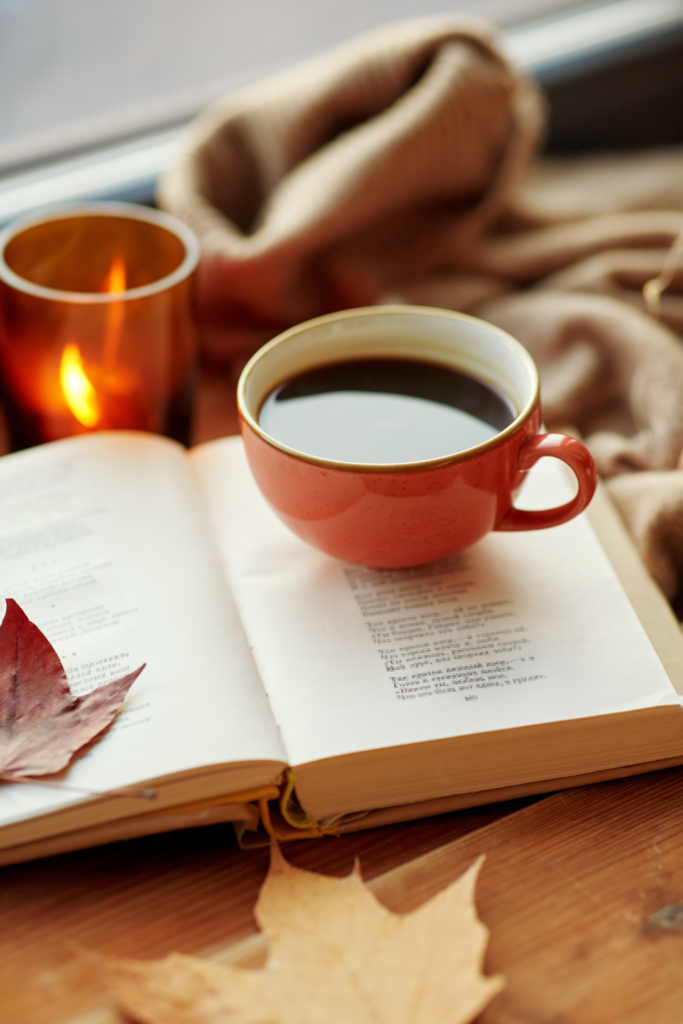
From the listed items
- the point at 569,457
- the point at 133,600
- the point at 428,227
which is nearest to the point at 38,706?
the point at 133,600

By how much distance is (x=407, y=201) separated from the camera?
796mm

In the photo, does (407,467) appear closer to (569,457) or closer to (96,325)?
(569,457)

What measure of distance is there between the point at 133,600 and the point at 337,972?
0.23 metres

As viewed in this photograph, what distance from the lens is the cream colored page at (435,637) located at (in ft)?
1.56

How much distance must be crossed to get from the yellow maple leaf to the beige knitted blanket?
0.36 meters

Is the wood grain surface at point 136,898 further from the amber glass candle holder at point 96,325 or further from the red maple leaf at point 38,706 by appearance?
the amber glass candle holder at point 96,325

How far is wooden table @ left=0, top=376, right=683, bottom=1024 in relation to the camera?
0.41 meters

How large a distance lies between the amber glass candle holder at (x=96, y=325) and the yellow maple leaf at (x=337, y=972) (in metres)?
0.37

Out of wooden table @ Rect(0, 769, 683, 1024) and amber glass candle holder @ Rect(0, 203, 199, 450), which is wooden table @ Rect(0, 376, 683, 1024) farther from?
amber glass candle holder @ Rect(0, 203, 199, 450)

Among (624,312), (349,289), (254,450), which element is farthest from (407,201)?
(254,450)

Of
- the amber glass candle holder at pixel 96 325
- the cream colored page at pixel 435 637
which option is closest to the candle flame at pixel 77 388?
the amber glass candle holder at pixel 96 325

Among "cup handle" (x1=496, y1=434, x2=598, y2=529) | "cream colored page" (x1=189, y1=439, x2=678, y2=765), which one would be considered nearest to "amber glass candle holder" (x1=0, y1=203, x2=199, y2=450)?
"cream colored page" (x1=189, y1=439, x2=678, y2=765)

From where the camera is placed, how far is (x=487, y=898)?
1.48ft

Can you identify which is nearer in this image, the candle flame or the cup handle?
the cup handle
